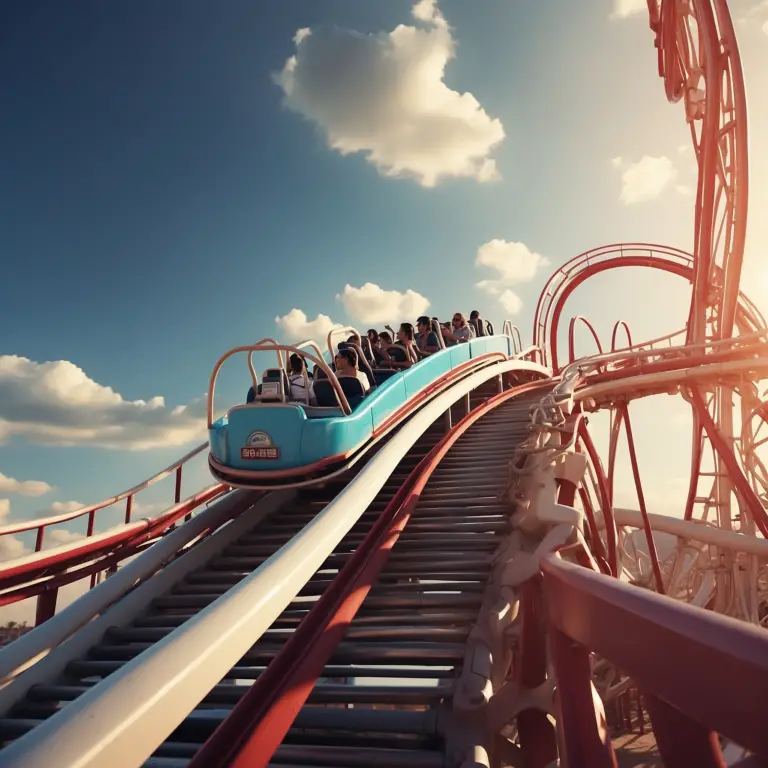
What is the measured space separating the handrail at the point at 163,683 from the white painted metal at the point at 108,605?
2051 millimetres

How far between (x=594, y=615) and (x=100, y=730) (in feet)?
4.73

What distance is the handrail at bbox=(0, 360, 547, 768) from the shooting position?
5.49ft

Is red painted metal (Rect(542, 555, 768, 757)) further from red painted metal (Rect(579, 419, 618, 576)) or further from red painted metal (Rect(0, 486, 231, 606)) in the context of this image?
red painted metal (Rect(579, 419, 618, 576))

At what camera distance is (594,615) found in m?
1.20

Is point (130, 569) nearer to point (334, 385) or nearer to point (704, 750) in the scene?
point (334, 385)

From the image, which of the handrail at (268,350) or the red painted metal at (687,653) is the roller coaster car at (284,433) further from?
the red painted metal at (687,653)

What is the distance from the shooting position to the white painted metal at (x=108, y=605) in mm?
4156

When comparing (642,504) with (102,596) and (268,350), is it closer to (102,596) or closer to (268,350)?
(268,350)

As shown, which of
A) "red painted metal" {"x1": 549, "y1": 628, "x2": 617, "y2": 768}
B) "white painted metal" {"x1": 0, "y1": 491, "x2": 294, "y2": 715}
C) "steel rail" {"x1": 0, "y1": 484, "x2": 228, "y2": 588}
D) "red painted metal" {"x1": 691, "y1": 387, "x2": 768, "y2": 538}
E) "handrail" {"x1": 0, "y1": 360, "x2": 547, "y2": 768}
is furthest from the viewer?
"red painted metal" {"x1": 691, "y1": 387, "x2": 768, "y2": 538}

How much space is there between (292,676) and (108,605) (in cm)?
285

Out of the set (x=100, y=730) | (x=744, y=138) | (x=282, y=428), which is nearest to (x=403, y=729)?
(x=100, y=730)

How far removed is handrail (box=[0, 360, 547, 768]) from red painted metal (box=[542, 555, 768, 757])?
1.39 metres

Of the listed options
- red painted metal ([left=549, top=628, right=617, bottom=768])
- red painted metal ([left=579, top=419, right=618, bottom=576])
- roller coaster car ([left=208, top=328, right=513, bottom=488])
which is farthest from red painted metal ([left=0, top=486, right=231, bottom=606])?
red painted metal ([left=549, top=628, right=617, bottom=768])

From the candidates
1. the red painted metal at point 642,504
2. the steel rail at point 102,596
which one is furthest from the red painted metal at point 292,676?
the red painted metal at point 642,504
